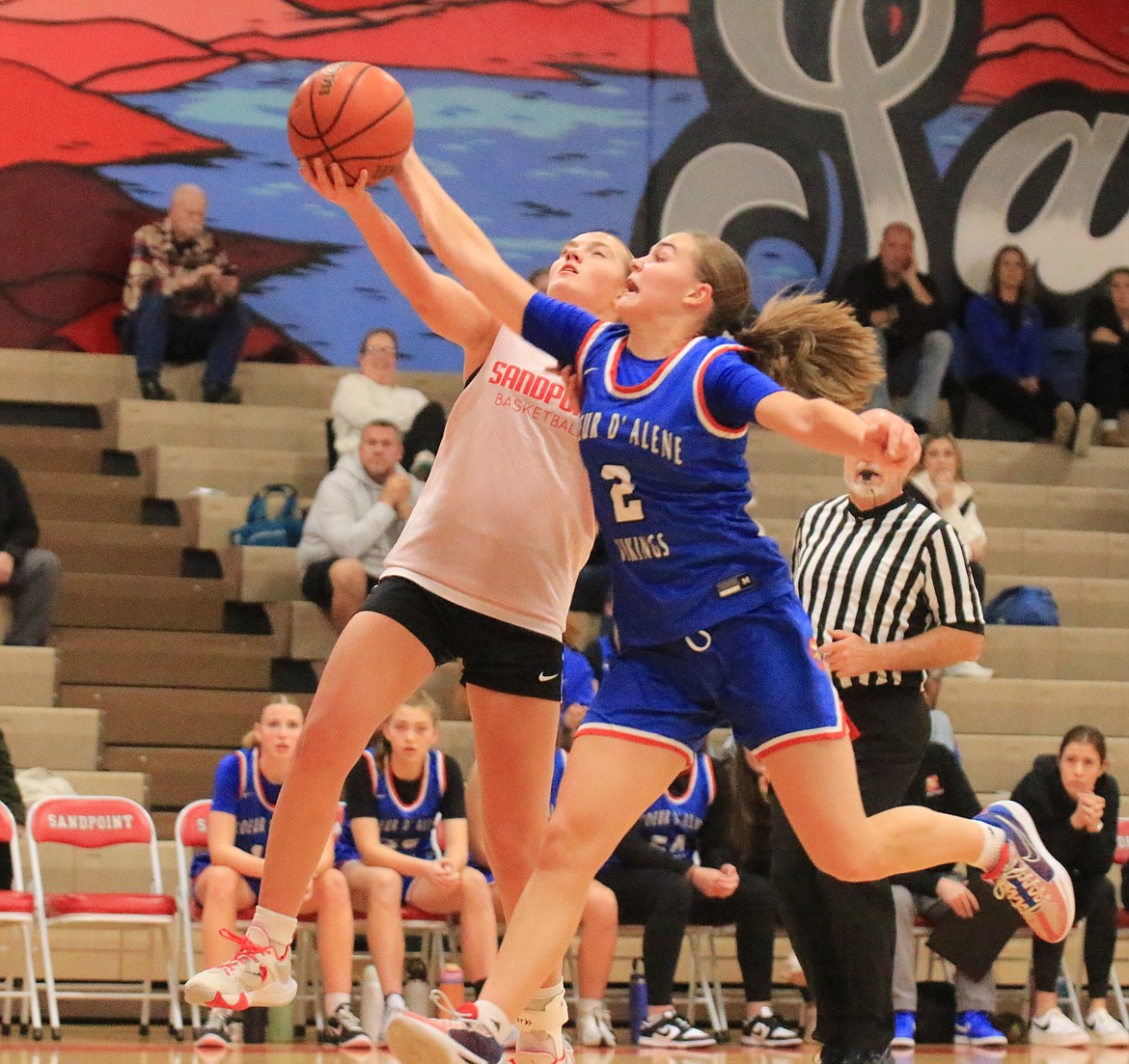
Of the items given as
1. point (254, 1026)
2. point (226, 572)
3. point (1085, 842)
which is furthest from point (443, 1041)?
point (226, 572)

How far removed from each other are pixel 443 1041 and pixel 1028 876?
6.43ft

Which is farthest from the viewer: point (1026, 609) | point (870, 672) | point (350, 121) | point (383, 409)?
point (1026, 609)

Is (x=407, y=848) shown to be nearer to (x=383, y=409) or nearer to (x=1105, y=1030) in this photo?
(x=1105, y=1030)

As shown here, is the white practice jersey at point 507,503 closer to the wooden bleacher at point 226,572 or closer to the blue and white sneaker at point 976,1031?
the blue and white sneaker at point 976,1031

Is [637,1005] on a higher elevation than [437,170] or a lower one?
lower

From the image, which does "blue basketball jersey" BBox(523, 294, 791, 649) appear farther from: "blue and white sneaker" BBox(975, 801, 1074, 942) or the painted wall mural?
the painted wall mural

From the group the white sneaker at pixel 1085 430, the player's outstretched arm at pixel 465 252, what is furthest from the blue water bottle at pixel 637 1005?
the white sneaker at pixel 1085 430

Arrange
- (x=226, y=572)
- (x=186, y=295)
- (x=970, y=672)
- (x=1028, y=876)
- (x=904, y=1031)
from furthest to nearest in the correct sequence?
(x=186, y=295) → (x=226, y=572) → (x=970, y=672) → (x=904, y=1031) → (x=1028, y=876)

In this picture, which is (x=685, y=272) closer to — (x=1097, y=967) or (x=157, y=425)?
(x=1097, y=967)

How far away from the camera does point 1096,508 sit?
13062 millimetres

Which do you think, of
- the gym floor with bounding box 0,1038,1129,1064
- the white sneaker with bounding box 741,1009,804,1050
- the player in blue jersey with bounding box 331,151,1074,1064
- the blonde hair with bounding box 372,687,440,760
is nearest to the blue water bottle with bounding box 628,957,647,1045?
the gym floor with bounding box 0,1038,1129,1064

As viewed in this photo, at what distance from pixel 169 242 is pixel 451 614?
324 inches

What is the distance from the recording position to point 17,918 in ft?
25.0

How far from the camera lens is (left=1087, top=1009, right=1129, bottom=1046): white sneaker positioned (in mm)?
8445
